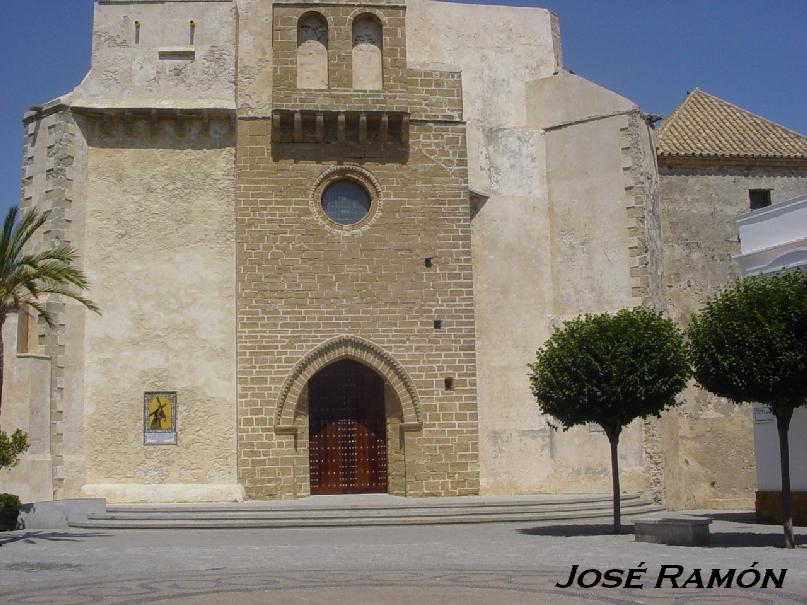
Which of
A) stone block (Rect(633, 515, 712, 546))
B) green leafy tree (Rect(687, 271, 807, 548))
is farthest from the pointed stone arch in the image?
green leafy tree (Rect(687, 271, 807, 548))

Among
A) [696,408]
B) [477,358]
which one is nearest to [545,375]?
[477,358]

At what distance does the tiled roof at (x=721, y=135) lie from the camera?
2405 cm

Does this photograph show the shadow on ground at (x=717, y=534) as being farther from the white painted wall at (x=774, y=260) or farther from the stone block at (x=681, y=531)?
the white painted wall at (x=774, y=260)

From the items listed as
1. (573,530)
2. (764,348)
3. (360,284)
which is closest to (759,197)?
(360,284)

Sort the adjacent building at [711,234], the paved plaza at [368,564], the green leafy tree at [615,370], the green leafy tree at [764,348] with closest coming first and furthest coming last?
the paved plaza at [368,564]
the green leafy tree at [764,348]
the green leafy tree at [615,370]
the adjacent building at [711,234]

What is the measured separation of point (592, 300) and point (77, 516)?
1111cm

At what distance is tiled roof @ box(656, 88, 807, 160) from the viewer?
78.9 ft

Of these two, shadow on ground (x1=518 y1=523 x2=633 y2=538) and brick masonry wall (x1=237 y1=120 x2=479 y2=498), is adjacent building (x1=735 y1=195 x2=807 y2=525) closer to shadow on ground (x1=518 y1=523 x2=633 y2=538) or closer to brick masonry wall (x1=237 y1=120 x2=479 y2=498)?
shadow on ground (x1=518 y1=523 x2=633 y2=538)

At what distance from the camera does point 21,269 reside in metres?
16.3

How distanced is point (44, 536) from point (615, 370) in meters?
9.31

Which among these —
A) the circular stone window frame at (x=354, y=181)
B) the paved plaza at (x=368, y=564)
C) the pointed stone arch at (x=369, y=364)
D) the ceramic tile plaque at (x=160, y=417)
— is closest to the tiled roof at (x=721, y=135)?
the circular stone window frame at (x=354, y=181)

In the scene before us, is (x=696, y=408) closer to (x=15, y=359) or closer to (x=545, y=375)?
(x=545, y=375)

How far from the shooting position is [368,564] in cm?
1271

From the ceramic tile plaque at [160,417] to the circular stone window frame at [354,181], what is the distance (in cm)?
472
